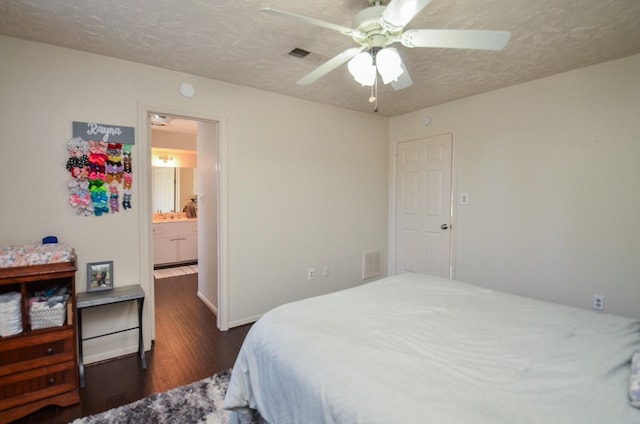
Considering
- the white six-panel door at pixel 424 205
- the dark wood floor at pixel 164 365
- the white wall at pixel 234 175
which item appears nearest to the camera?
the dark wood floor at pixel 164 365

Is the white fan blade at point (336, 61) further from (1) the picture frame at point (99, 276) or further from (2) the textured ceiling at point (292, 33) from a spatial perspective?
(1) the picture frame at point (99, 276)

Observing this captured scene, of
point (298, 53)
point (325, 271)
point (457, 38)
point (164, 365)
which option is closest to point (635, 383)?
point (457, 38)

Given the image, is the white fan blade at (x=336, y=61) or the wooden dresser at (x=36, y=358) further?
the wooden dresser at (x=36, y=358)

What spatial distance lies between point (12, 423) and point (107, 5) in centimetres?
247

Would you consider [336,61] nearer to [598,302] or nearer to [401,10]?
[401,10]

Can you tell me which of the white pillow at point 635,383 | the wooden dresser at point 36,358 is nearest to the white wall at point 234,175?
the wooden dresser at point 36,358

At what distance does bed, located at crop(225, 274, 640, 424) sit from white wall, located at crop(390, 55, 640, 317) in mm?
1281

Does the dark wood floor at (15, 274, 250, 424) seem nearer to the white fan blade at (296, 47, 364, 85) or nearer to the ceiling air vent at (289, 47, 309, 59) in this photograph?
the white fan blade at (296, 47, 364, 85)

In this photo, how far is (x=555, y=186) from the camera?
287 centimetres

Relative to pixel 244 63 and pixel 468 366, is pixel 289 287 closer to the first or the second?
pixel 244 63

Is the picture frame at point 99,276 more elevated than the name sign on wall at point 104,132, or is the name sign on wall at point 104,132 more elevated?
the name sign on wall at point 104,132

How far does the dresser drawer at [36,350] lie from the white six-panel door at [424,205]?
3500mm

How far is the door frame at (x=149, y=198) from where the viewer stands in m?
2.62

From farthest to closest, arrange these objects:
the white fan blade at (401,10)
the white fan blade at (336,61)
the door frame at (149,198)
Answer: the door frame at (149,198)
the white fan blade at (336,61)
the white fan blade at (401,10)
